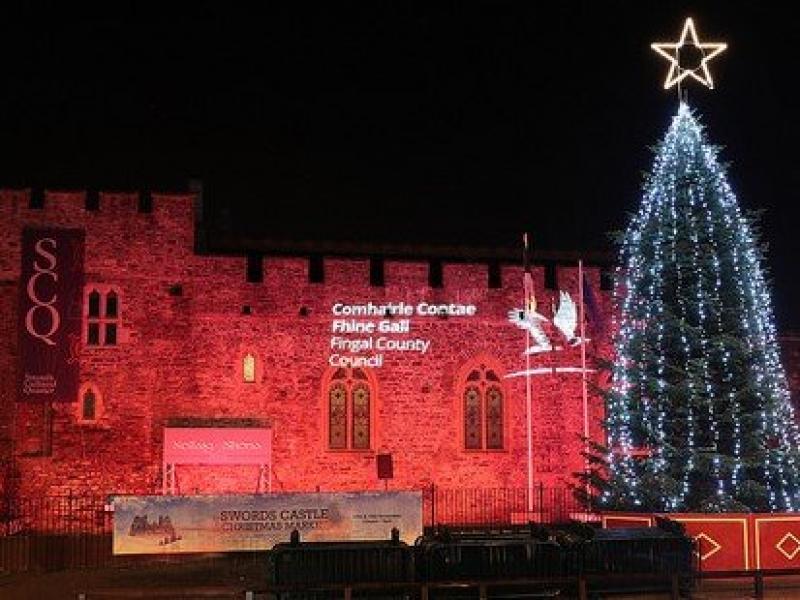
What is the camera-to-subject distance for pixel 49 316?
26938mm

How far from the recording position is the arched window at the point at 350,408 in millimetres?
28891

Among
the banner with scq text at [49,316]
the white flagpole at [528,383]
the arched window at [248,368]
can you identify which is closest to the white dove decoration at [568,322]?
the white flagpole at [528,383]

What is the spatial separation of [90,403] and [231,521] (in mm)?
8004

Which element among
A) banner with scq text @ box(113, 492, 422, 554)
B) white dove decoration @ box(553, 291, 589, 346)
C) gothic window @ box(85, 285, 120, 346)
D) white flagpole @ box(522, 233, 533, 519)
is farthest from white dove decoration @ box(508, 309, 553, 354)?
gothic window @ box(85, 285, 120, 346)

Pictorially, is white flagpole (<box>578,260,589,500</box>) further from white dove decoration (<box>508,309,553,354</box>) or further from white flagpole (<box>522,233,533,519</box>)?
white flagpole (<box>522,233,533,519</box>)

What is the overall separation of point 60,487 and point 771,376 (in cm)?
1725

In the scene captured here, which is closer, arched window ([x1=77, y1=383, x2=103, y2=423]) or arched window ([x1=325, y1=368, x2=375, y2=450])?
arched window ([x1=77, y1=383, x2=103, y2=423])

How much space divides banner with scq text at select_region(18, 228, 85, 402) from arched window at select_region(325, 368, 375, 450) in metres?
6.73

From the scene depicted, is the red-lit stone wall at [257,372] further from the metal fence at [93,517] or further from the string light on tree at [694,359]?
the string light on tree at [694,359]

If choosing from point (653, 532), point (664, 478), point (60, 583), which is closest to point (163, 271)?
point (60, 583)

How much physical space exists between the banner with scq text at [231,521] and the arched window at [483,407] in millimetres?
8127

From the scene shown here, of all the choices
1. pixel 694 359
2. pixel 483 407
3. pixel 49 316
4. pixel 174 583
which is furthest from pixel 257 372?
pixel 694 359

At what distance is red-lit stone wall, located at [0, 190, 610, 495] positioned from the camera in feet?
89.3

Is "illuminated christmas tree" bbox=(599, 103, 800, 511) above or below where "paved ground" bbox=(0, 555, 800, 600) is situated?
above
